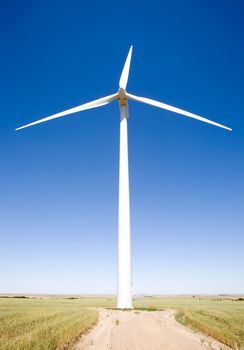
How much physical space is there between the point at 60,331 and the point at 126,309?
15284mm

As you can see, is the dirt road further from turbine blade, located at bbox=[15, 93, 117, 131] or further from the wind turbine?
turbine blade, located at bbox=[15, 93, 117, 131]

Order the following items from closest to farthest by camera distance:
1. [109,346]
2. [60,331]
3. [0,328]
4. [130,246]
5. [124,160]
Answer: [109,346] → [60,331] → [0,328] → [130,246] → [124,160]

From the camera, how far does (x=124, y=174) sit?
108 feet

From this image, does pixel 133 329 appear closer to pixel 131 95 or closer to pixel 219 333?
pixel 219 333

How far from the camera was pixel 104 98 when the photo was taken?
38.0 meters

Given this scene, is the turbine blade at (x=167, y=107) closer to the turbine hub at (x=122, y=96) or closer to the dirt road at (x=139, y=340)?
the turbine hub at (x=122, y=96)

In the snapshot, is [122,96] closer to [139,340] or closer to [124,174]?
[124,174]

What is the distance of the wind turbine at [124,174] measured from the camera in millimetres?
29641

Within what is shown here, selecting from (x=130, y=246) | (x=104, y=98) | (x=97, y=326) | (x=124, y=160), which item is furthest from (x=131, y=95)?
(x=97, y=326)

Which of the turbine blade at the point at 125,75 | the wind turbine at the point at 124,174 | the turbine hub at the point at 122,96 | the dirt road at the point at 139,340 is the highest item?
the turbine blade at the point at 125,75

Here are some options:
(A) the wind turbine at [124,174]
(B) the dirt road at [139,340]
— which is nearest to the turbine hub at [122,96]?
(A) the wind turbine at [124,174]

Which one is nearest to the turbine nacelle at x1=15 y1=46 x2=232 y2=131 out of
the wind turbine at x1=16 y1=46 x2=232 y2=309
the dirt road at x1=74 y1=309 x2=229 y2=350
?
the wind turbine at x1=16 y1=46 x2=232 y2=309

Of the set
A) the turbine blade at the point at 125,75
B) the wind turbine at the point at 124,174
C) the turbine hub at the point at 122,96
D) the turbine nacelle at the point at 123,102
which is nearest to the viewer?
the wind turbine at the point at 124,174

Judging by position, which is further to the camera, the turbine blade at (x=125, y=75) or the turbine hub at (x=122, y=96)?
the turbine blade at (x=125, y=75)
